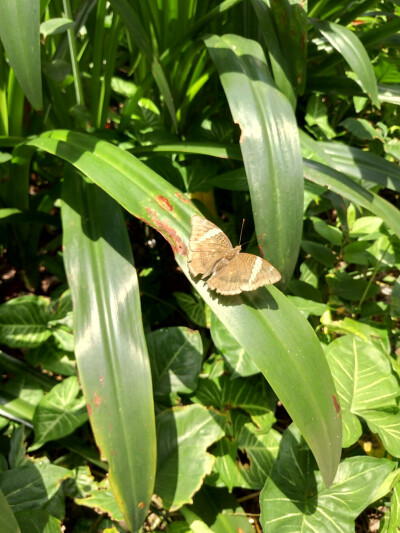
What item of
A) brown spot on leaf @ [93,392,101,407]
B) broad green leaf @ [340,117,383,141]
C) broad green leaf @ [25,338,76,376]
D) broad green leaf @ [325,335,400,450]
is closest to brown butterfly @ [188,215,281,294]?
brown spot on leaf @ [93,392,101,407]

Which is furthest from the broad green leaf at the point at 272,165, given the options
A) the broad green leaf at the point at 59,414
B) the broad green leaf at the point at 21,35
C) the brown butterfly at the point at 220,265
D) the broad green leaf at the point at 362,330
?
the broad green leaf at the point at 59,414

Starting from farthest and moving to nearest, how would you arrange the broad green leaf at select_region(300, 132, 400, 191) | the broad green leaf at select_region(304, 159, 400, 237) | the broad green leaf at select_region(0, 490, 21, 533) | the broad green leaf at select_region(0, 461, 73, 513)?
the broad green leaf at select_region(300, 132, 400, 191) → the broad green leaf at select_region(304, 159, 400, 237) → the broad green leaf at select_region(0, 461, 73, 513) → the broad green leaf at select_region(0, 490, 21, 533)

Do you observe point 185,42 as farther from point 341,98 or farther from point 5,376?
point 5,376

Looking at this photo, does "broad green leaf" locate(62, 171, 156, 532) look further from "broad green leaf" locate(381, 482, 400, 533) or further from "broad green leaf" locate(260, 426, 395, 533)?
"broad green leaf" locate(381, 482, 400, 533)

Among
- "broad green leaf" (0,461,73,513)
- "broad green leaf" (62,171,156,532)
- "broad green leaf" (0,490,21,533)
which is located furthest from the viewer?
"broad green leaf" (0,461,73,513)

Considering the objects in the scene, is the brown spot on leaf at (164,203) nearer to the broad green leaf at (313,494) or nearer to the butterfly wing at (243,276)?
the butterfly wing at (243,276)

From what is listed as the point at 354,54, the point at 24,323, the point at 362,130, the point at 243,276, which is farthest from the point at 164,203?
the point at 362,130

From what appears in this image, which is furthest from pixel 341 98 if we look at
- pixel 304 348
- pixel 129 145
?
pixel 304 348

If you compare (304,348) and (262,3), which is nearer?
(304,348)
